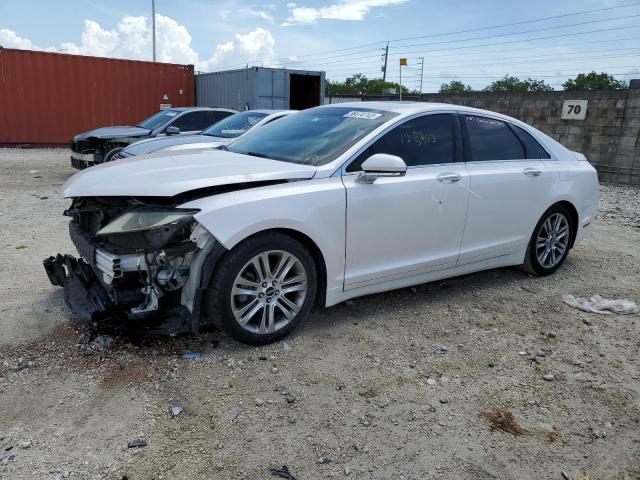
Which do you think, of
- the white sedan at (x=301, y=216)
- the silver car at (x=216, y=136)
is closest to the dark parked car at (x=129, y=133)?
the silver car at (x=216, y=136)

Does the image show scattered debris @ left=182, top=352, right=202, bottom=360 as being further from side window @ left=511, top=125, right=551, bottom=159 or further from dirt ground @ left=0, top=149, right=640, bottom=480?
side window @ left=511, top=125, right=551, bottom=159

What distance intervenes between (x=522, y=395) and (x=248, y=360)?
167 centimetres

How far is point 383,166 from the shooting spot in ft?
11.9

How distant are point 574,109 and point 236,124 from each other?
8.96m

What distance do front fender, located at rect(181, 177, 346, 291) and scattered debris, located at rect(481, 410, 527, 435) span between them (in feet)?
4.39

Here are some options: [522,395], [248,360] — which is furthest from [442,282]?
[248,360]

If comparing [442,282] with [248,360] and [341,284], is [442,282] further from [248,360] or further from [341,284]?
[248,360]

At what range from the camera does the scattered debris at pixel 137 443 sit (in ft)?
8.43

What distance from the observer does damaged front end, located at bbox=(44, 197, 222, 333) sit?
3127 millimetres

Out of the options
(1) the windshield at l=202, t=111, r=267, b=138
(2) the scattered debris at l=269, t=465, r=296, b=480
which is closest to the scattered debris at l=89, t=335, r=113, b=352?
(2) the scattered debris at l=269, t=465, r=296, b=480

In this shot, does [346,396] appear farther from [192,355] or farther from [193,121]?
[193,121]

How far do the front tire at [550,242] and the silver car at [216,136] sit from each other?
161 inches

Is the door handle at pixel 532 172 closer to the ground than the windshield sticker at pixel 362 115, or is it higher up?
closer to the ground

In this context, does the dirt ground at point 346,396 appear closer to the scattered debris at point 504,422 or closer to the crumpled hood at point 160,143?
the scattered debris at point 504,422
